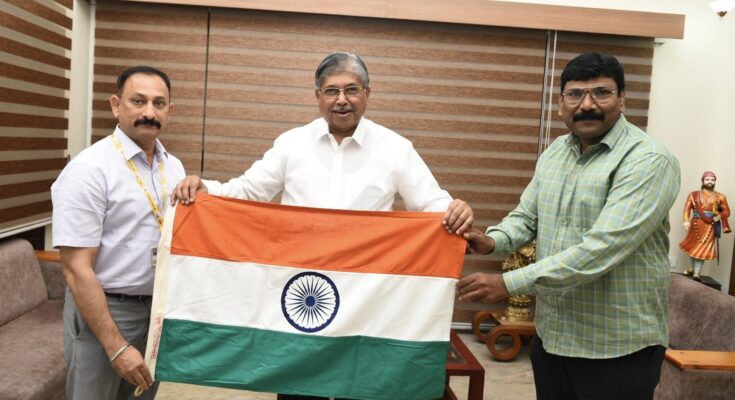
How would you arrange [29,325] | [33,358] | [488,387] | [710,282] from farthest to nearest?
[710,282]
[488,387]
[29,325]
[33,358]

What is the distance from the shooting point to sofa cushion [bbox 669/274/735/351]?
3.39m

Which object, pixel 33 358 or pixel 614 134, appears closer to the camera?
pixel 614 134

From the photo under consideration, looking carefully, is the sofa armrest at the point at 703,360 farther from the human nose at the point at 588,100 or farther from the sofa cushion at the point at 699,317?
the human nose at the point at 588,100

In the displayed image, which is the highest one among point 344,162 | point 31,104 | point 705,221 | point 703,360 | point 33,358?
point 31,104

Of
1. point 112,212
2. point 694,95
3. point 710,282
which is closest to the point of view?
point 112,212

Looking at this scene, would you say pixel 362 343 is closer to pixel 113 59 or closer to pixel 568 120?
pixel 568 120

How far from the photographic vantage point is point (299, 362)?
2.03m

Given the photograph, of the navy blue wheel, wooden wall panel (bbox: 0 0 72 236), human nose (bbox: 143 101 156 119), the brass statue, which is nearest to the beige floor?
the brass statue

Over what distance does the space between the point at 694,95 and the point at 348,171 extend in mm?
4277

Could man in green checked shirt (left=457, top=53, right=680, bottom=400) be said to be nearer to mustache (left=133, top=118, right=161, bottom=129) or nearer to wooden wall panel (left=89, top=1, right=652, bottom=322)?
mustache (left=133, top=118, right=161, bottom=129)

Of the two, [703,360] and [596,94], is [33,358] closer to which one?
[596,94]

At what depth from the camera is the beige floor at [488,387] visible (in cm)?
371

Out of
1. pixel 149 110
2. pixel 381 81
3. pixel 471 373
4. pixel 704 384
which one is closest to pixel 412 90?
pixel 381 81

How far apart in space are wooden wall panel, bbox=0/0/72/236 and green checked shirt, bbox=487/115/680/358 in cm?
325
